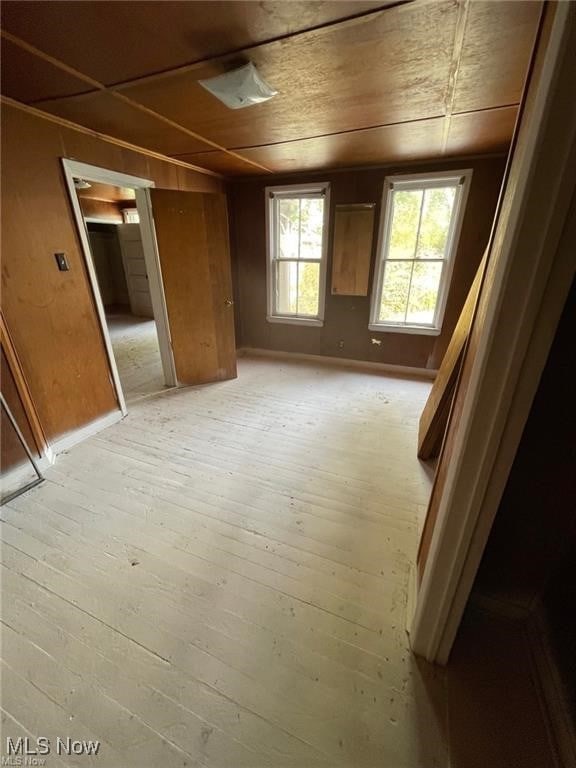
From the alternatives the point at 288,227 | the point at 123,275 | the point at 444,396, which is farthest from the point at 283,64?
the point at 123,275

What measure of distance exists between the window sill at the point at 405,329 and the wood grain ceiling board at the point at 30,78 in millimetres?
3201

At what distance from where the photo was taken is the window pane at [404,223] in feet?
10.7

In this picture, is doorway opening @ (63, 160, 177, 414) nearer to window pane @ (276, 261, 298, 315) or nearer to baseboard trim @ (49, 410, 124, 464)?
baseboard trim @ (49, 410, 124, 464)

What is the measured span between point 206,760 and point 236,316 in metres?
4.23

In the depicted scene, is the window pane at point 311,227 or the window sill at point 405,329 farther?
the window pane at point 311,227

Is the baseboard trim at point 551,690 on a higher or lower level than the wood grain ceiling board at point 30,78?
lower

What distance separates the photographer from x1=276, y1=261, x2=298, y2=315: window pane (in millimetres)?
4056

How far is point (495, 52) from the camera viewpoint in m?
1.36

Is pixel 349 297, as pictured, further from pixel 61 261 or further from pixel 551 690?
pixel 551 690

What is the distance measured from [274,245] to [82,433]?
3098 mm

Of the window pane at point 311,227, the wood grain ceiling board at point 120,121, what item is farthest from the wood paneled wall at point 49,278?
the window pane at point 311,227

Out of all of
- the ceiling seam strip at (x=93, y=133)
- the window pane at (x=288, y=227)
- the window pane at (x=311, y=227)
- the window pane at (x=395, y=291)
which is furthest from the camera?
the window pane at (x=288, y=227)

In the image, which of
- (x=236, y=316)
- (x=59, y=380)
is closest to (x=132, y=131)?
(x=59, y=380)

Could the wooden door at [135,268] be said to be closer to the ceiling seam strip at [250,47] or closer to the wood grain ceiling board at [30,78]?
the wood grain ceiling board at [30,78]
